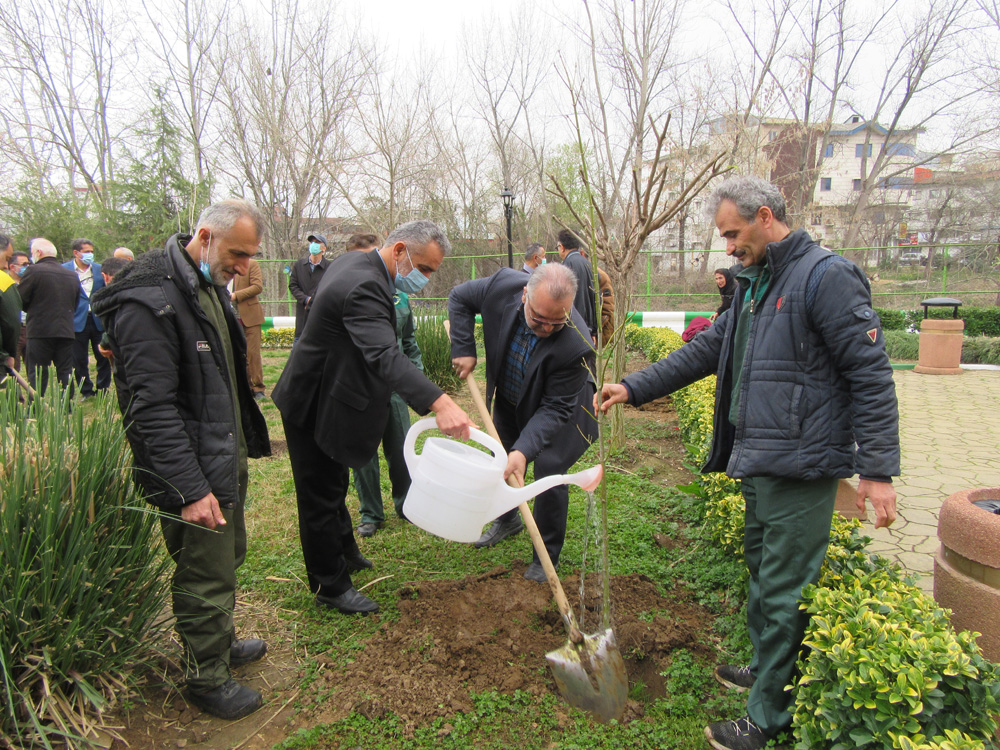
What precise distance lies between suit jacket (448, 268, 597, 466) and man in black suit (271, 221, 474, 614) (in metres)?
0.53

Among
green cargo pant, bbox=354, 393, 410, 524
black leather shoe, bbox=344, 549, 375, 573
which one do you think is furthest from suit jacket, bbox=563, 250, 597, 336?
black leather shoe, bbox=344, 549, 375, 573

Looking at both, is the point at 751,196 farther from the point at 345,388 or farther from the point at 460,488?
the point at 345,388

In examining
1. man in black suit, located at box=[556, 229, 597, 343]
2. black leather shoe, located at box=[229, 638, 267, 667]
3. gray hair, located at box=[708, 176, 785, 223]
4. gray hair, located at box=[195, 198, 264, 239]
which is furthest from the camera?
man in black suit, located at box=[556, 229, 597, 343]

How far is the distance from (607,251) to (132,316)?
3.61 metres

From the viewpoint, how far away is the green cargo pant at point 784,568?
189 cm

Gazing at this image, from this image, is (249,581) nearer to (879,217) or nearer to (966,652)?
(966,652)

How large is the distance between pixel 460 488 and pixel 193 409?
1.00 m

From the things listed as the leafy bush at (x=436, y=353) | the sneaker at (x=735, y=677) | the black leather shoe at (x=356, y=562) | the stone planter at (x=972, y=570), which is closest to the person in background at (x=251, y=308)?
the leafy bush at (x=436, y=353)

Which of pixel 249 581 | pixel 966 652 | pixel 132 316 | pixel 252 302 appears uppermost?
pixel 132 316

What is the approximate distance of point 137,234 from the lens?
46.2 feet

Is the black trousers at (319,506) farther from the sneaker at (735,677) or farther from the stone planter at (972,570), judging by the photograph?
the stone planter at (972,570)

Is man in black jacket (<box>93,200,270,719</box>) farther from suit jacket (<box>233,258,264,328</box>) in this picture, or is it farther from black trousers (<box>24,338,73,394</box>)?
black trousers (<box>24,338,73,394</box>)

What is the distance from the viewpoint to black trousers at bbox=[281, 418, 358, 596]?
2.74 meters

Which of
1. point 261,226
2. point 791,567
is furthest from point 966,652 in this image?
point 261,226
